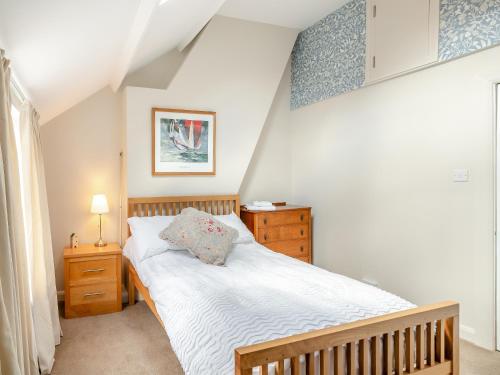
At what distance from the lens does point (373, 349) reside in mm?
1704

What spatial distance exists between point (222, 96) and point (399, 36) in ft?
5.91

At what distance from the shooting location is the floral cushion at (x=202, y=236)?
10.2 ft

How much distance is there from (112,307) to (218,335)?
7.26 feet

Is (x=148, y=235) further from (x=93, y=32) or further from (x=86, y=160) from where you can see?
(x=93, y=32)

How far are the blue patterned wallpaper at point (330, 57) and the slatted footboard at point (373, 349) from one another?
2654 millimetres

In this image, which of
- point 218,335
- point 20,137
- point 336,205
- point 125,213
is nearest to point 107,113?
point 125,213

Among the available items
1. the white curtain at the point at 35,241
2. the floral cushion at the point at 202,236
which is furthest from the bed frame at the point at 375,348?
the white curtain at the point at 35,241

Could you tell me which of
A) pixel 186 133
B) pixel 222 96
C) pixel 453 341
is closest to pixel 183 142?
pixel 186 133

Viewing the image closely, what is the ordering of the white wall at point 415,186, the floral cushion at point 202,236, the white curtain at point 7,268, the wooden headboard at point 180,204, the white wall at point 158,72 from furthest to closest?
the white wall at point 158,72
the wooden headboard at point 180,204
the floral cushion at point 202,236
the white wall at point 415,186
the white curtain at point 7,268

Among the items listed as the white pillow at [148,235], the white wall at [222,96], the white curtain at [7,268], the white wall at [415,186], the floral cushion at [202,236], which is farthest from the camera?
the white wall at [222,96]

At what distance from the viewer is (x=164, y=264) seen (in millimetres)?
3043

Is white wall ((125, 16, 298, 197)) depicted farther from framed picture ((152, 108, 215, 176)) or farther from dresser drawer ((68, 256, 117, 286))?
dresser drawer ((68, 256, 117, 286))

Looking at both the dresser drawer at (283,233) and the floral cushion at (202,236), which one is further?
the dresser drawer at (283,233)

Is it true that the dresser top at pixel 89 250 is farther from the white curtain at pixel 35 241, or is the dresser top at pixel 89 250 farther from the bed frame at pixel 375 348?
the bed frame at pixel 375 348
